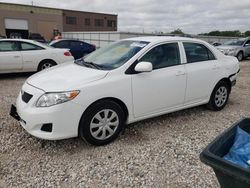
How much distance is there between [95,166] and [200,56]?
281cm

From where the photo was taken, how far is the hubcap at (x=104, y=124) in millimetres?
3297

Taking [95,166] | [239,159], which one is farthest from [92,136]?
[239,159]

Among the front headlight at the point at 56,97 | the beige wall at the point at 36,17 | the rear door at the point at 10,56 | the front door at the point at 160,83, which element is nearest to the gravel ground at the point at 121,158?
the front door at the point at 160,83

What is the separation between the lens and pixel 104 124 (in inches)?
133

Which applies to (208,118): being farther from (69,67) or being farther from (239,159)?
(239,159)

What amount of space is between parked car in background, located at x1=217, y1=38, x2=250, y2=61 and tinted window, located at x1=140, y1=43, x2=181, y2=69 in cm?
1131

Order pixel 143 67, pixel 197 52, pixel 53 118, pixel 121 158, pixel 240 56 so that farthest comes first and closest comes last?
pixel 240 56 < pixel 197 52 < pixel 143 67 < pixel 121 158 < pixel 53 118

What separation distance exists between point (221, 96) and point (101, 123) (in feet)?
9.09

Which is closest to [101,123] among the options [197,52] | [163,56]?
[163,56]

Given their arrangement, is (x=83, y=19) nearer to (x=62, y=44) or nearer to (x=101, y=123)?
(x=62, y=44)

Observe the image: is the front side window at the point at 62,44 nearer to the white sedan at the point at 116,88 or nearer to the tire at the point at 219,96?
the white sedan at the point at 116,88

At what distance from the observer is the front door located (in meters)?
3.62

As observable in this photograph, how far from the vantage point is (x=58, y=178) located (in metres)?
2.73

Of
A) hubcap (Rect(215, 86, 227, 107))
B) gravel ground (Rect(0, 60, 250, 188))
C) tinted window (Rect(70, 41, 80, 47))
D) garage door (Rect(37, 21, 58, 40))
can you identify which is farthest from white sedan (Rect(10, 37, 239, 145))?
garage door (Rect(37, 21, 58, 40))
